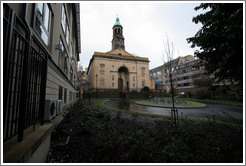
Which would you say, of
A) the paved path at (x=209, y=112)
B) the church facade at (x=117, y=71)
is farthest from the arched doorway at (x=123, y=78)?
the paved path at (x=209, y=112)

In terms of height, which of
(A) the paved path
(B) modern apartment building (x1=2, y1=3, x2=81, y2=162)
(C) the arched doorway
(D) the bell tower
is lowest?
(A) the paved path

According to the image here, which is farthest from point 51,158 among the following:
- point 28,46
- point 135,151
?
point 28,46

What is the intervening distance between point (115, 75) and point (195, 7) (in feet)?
110

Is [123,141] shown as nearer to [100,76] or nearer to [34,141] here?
[34,141]

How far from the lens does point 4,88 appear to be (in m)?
1.56

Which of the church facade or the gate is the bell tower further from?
the gate

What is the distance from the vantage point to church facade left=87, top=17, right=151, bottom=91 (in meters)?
35.9

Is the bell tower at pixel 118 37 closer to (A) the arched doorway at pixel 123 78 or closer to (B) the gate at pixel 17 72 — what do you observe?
(A) the arched doorway at pixel 123 78

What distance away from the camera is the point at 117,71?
38344 mm

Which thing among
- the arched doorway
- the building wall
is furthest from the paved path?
the arched doorway

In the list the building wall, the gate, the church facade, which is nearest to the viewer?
the gate

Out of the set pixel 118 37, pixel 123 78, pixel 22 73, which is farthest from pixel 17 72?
pixel 118 37

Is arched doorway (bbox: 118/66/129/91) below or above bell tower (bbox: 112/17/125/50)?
below

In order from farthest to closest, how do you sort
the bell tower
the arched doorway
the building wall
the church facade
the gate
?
1. the bell tower
2. the arched doorway
3. the church facade
4. the building wall
5. the gate
